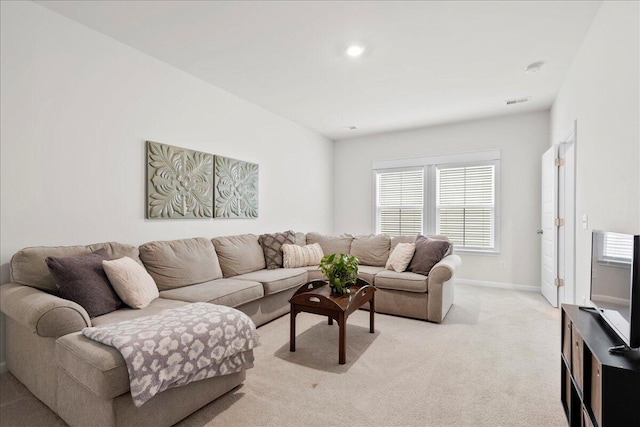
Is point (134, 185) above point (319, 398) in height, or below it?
above

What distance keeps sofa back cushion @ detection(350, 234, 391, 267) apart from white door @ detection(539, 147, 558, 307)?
2.02 m

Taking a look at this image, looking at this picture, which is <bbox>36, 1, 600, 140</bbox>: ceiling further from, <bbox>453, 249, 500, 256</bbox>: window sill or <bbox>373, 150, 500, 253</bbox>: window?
<bbox>453, 249, 500, 256</bbox>: window sill

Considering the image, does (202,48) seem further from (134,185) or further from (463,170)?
(463,170)

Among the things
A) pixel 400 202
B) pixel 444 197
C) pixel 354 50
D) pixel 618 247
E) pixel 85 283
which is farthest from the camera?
pixel 400 202

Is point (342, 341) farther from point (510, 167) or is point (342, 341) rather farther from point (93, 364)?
point (510, 167)

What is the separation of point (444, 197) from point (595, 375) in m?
4.32

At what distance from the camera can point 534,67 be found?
331 cm

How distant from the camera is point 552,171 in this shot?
12.9 feet

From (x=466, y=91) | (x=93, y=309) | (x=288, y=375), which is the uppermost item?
(x=466, y=91)

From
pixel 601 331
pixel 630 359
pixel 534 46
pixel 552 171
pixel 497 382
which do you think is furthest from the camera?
pixel 552 171

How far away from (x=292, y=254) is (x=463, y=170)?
3.25m

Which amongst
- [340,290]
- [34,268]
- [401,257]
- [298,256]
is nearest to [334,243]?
[298,256]

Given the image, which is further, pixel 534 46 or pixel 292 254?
pixel 292 254

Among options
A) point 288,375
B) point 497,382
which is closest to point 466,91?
point 497,382
